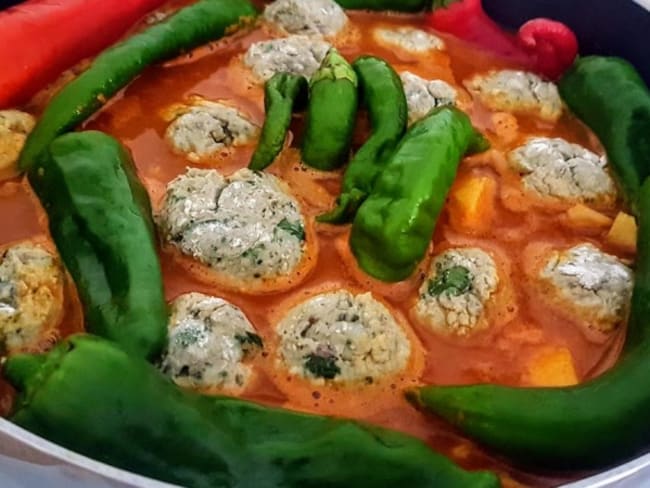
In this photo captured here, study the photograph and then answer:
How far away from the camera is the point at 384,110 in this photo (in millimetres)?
1673

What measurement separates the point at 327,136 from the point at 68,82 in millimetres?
502

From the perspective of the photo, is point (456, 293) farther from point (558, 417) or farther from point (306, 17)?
point (306, 17)

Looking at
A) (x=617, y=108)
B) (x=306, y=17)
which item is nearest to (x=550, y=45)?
(x=617, y=108)

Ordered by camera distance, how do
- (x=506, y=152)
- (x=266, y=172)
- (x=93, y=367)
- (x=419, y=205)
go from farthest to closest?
(x=506, y=152) → (x=266, y=172) → (x=419, y=205) → (x=93, y=367)

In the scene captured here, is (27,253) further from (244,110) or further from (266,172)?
(244,110)

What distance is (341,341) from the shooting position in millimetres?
1326

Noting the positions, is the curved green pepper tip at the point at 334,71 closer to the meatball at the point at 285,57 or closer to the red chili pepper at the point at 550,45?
the meatball at the point at 285,57

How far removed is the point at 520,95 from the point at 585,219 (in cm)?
34

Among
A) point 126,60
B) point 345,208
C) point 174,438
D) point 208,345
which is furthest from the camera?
point 126,60

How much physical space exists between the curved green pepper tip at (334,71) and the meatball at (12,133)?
1.62 ft

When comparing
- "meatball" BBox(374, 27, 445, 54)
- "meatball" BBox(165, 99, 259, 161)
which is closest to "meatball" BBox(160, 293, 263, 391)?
"meatball" BBox(165, 99, 259, 161)

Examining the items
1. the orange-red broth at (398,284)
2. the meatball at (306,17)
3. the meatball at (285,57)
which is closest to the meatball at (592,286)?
the orange-red broth at (398,284)

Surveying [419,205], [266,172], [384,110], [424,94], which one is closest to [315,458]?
[419,205]

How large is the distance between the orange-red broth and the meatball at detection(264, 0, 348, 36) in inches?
4.7
